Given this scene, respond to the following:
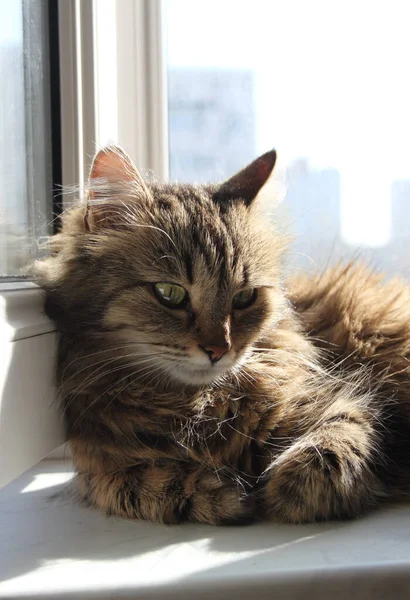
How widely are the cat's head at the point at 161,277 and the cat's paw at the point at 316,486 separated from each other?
0.74 feet

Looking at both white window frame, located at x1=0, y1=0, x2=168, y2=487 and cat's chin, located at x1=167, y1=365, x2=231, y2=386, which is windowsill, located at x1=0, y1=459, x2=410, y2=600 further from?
cat's chin, located at x1=167, y1=365, x2=231, y2=386

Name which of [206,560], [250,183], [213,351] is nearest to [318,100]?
[250,183]

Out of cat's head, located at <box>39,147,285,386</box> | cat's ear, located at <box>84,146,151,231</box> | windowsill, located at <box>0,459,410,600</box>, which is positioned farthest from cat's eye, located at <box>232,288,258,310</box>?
windowsill, located at <box>0,459,410,600</box>

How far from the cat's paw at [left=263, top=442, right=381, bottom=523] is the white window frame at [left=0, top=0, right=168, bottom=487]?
1.41 ft

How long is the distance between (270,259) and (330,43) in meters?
0.76

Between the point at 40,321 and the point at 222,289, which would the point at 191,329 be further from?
the point at 40,321

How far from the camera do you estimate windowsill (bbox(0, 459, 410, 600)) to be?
83 centimetres

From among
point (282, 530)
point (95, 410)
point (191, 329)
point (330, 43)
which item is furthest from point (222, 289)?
point (330, 43)

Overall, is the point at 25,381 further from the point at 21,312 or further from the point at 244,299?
the point at 244,299

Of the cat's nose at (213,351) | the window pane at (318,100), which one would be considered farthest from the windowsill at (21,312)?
the window pane at (318,100)

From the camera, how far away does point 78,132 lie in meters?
1.49

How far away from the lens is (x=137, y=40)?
5.97 feet

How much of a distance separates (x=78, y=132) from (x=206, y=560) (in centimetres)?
102

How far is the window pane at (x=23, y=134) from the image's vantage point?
1.20 meters
